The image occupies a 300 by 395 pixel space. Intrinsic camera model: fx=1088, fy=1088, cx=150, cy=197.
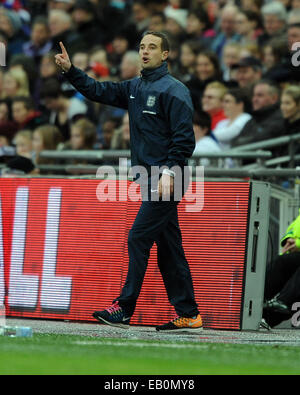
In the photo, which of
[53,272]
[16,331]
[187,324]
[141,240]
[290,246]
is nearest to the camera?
[16,331]

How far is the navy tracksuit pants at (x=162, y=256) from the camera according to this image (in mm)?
8734

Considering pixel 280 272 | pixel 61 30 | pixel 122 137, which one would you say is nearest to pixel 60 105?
pixel 122 137

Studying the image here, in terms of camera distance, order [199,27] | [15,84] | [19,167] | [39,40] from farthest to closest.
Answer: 1. [39,40]
2. [15,84]
3. [199,27]
4. [19,167]

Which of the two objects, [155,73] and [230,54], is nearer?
[155,73]

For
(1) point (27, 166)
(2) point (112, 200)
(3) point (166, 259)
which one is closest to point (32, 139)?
(1) point (27, 166)

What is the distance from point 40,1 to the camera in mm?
22672

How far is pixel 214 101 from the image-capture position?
1447 centimetres

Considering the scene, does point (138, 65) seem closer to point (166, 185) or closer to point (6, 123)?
point (6, 123)

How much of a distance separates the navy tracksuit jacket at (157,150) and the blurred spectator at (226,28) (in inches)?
319

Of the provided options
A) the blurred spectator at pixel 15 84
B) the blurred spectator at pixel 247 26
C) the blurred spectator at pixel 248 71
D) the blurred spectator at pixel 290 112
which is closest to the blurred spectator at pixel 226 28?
the blurred spectator at pixel 247 26

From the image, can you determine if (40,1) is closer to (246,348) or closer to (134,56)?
(134,56)

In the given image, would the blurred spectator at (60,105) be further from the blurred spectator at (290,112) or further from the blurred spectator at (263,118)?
the blurred spectator at (290,112)

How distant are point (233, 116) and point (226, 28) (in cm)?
349

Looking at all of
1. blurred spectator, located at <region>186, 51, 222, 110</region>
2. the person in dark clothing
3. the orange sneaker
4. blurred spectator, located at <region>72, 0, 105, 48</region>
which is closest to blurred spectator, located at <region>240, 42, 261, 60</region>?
blurred spectator, located at <region>186, 51, 222, 110</region>
